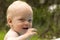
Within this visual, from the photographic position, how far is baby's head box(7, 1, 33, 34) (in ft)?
13.2

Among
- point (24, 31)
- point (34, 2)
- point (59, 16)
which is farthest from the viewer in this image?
point (34, 2)

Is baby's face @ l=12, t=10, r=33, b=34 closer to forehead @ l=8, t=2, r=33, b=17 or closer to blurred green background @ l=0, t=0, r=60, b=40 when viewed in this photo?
forehead @ l=8, t=2, r=33, b=17

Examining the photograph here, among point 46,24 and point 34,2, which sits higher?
point 34,2

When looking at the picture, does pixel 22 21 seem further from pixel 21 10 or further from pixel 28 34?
pixel 28 34

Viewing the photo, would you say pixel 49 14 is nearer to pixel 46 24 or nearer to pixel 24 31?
pixel 46 24

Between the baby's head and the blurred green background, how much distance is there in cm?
458

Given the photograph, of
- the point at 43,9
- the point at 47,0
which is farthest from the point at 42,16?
the point at 47,0

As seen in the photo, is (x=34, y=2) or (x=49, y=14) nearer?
(x=49, y=14)

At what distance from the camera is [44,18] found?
996cm

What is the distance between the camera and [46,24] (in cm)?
1010

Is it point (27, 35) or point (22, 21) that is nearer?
point (27, 35)

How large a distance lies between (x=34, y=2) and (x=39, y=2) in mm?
568

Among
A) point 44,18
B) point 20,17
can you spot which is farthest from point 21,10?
point 44,18

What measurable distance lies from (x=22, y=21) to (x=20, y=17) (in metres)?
0.06
